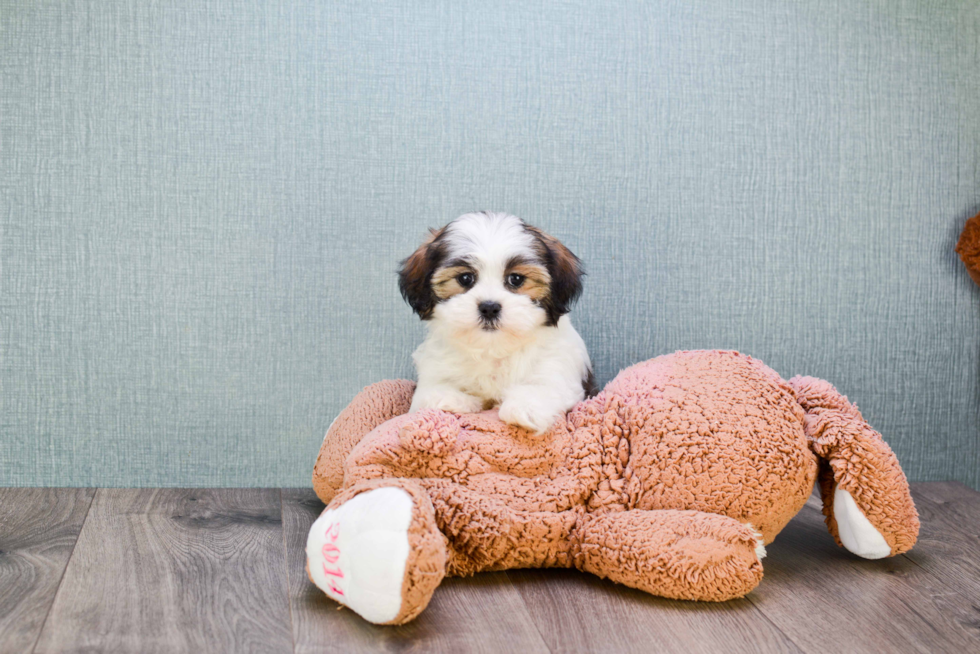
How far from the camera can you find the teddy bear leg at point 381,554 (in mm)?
1254

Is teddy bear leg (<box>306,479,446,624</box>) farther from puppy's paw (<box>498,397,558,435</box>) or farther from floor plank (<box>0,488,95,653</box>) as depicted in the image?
floor plank (<box>0,488,95,653</box>)

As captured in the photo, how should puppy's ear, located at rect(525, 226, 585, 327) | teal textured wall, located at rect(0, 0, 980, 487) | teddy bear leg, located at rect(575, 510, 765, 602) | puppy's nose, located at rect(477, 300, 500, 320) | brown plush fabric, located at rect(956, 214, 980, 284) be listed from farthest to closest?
1. brown plush fabric, located at rect(956, 214, 980, 284)
2. teal textured wall, located at rect(0, 0, 980, 487)
3. puppy's ear, located at rect(525, 226, 585, 327)
4. puppy's nose, located at rect(477, 300, 500, 320)
5. teddy bear leg, located at rect(575, 510, 765, 602)

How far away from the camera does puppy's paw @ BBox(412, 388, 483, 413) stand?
1.69 meters

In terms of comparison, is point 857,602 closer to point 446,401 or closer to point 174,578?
point 446,401

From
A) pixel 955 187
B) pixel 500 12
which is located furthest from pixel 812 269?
pixel 500 12

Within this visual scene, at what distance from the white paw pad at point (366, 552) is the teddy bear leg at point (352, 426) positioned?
47 cm

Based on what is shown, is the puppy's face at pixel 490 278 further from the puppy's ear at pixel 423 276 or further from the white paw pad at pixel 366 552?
the white paw pad at pixel 366 552

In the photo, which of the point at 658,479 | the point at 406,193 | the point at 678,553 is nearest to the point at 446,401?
the point at 658,479

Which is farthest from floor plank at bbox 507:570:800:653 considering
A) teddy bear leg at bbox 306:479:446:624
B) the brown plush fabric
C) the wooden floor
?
the brown plush fabric

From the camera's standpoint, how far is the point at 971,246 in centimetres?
226

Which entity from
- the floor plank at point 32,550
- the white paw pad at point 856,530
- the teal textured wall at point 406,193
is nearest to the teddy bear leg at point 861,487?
the white paw pad at point 856,530

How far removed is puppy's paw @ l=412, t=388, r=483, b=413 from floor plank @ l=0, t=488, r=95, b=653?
77 cm

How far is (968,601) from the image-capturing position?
1.52m

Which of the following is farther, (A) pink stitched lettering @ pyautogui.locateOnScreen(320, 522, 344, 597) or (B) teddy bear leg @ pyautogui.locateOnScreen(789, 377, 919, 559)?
(B) teddy bear leg @ pyautogui.locateOnScreen(789, 377, 919, 559)
